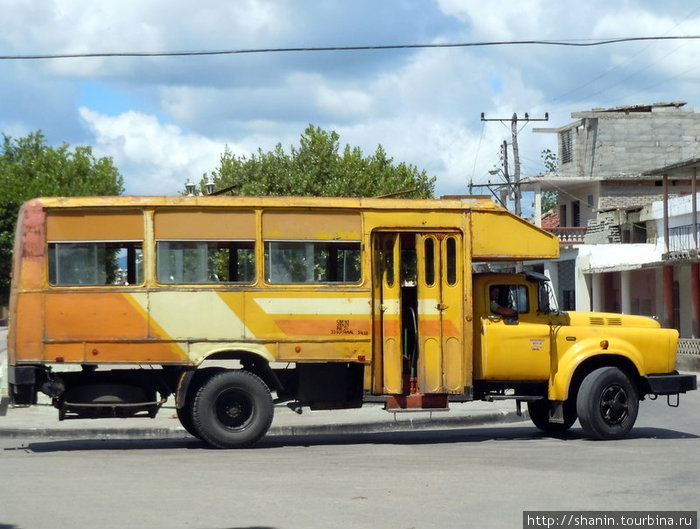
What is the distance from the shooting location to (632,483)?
35.2 feet

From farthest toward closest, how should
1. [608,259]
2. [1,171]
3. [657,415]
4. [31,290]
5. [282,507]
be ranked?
[1,171]
[608,259]
[657,415]
[31,290]
[282,507]

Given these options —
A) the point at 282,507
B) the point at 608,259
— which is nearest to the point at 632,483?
the point at 282,507

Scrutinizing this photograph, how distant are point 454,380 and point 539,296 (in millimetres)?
1564

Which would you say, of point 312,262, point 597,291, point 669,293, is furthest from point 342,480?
point 597,291

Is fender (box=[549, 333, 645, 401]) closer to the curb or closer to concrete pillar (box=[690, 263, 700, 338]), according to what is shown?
the curb

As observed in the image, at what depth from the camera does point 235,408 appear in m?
14.1

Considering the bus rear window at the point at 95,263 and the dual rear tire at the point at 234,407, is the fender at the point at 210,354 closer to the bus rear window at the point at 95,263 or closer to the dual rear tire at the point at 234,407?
the dual rear tire at the point at 234,407

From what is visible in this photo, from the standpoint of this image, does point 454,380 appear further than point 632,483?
Yes

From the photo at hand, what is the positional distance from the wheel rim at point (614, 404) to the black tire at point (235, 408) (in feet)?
13.1

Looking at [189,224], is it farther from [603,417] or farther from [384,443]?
[603,417]

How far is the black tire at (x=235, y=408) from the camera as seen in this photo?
45.9ft

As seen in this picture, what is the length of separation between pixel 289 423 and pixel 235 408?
2.68m

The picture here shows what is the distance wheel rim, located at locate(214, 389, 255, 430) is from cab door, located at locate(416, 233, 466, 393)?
2.03m

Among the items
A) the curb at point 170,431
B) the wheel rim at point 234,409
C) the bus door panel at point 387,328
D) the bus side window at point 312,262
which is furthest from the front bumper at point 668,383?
the wheel rim at point 234,409
